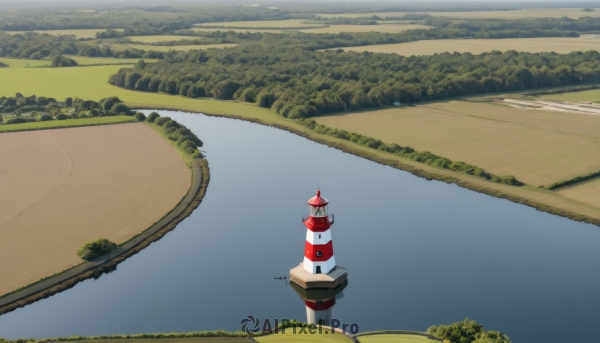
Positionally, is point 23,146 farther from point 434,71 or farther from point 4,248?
point 434,71

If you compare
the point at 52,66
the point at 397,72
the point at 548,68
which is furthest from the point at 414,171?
the point at 52,66

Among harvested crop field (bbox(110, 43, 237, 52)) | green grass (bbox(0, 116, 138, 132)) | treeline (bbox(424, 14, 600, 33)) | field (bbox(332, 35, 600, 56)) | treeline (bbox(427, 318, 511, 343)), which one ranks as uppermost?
treeline (bbox(424, 14, 600, 33))

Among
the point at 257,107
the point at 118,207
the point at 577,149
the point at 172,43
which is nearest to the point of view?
the point at 118,207

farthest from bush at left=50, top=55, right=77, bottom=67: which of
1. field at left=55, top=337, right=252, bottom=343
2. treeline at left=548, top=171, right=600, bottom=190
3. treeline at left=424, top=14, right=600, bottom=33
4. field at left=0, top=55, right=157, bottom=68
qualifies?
treeline at left=424, top=14, right=600, bottom=33

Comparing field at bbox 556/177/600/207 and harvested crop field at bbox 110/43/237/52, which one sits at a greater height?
harvested crop field at bbox 110/43/237/52

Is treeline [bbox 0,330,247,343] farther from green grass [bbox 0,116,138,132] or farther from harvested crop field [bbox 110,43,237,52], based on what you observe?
harvested crop field [bbox 110,43,237,52]
